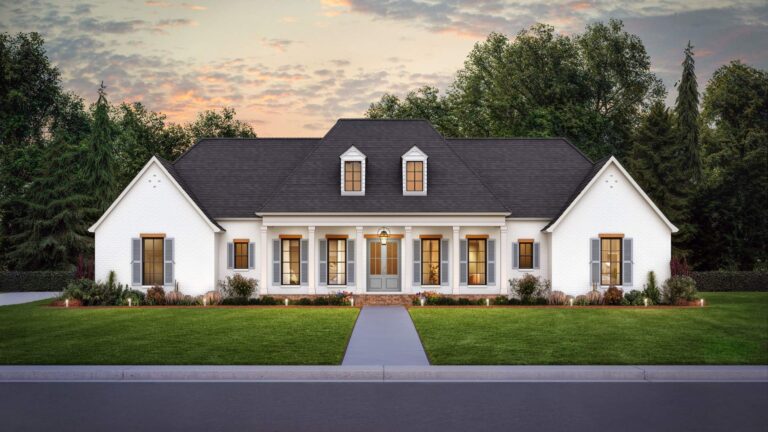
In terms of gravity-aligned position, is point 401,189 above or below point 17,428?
above

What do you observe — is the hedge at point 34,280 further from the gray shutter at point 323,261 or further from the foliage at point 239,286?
the gray shutter at point 323,261

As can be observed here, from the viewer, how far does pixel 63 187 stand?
43.9m

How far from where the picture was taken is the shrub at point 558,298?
97.8 feet

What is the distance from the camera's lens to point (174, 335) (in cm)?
1911

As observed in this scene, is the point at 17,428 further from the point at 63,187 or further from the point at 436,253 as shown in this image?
the point at 63,187

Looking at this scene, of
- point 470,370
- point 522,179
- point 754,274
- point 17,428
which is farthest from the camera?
point 754,274

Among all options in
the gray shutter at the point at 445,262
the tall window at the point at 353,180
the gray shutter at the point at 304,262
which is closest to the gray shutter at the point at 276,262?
the gray shutter at the point at 304,262

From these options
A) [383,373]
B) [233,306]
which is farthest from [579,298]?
[383,373]

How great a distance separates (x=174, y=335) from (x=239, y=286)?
36.0 feet

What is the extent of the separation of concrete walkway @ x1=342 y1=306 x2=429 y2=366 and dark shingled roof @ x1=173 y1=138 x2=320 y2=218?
9.43 metres

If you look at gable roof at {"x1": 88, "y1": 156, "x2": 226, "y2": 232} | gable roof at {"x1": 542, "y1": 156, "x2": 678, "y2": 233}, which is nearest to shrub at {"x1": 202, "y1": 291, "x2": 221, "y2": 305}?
gable roof at {"x1": 88, "y1": 156, "x2": 226, "y2": 232}

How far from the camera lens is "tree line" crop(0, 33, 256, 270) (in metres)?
43.7

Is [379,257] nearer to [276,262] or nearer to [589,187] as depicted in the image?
[276,262]

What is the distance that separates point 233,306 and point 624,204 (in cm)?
1641
